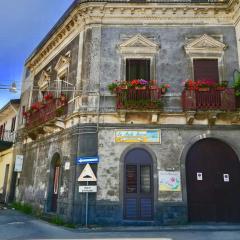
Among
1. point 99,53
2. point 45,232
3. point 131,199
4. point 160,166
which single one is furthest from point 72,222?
point 99,53

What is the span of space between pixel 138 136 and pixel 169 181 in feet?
7.21

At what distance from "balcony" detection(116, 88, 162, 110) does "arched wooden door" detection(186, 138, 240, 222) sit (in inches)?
97.3

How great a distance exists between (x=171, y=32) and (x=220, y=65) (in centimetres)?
269

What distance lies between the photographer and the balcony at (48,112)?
1407cm

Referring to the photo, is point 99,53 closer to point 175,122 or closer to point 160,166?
point 175,122

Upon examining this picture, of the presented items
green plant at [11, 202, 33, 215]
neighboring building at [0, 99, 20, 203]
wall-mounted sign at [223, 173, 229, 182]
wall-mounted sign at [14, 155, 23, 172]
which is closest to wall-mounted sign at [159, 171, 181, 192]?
wall-mounted sign at [223, 173, 229, 182]

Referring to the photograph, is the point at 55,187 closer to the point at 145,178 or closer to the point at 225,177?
the point at 145,178

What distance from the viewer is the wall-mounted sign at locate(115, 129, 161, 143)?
40.5ft

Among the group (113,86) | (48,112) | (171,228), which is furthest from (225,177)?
(48,112)

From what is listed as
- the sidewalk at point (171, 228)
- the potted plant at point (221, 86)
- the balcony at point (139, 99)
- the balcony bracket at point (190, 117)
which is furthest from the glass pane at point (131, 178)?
the potted plant at point (221, 86)

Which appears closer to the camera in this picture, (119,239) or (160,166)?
(119,239)

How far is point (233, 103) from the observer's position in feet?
39.4

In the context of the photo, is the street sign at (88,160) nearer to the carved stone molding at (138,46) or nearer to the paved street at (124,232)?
the paved street at (124,232)

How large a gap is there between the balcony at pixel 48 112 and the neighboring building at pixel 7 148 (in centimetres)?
582
